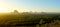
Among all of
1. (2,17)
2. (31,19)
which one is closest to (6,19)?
(2,17)

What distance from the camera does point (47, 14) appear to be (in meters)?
7.30

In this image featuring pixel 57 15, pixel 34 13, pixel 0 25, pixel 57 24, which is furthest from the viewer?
pixel 34 13

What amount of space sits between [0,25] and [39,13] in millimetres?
2366

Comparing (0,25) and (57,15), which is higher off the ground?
(57,15)

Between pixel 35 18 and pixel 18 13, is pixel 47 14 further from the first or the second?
pixel 18 13

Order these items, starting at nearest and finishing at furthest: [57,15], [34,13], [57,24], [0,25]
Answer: [57,24] → [0,25] → [57,15] → [34,13]

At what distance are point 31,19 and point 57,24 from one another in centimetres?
226

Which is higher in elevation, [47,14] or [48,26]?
[47,14]

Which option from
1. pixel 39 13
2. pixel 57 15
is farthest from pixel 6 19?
pixel 57 15

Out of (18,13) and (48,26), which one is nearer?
(48,26)

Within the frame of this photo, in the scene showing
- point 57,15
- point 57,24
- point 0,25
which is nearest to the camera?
point 57,24

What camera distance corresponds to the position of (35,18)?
23.1 ft

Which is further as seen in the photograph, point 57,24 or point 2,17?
point 2,17

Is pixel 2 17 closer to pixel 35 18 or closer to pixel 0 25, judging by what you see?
pixel 0 25
